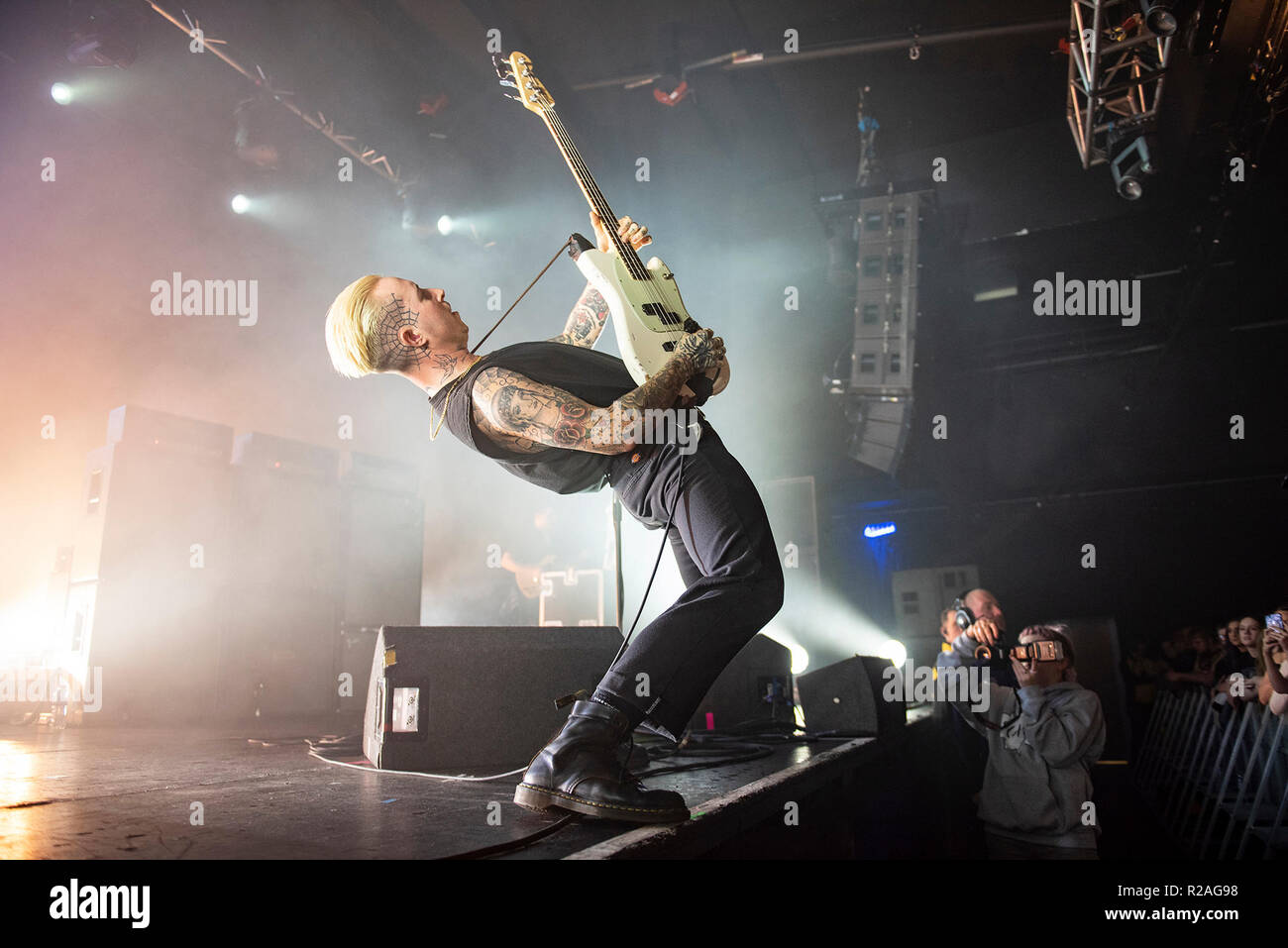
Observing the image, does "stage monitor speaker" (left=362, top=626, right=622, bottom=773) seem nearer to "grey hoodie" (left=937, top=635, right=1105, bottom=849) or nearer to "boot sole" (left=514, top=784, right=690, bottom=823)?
"boot sole" (left=514, top=784, right=690, bottom=823)

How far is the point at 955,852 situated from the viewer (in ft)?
14.1

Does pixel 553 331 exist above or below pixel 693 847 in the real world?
above

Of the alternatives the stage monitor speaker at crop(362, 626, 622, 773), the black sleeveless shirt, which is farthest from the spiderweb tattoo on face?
the stage monitor speaker at crop(362, 626, 622, 773)

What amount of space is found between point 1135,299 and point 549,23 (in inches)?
298

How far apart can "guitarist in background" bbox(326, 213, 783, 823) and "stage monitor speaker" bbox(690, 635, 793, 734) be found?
2.16 meters

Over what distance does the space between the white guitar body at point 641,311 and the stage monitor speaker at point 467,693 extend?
4.07 ft

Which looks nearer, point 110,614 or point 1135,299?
point 110,614

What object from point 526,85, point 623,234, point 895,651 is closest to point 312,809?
point 623,234

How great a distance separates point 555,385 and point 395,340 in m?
0.53

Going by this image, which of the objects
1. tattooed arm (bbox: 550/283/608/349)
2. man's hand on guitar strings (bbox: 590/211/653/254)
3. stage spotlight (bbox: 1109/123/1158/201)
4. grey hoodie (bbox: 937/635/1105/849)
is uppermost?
stage spotlight (bbox: 1109/123/1158/201)

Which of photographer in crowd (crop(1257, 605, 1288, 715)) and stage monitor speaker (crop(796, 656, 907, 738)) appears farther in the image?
photographer in crowd (crop(1257, 605, 1288, 715))

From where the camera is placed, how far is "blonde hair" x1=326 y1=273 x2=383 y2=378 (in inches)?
84.3
